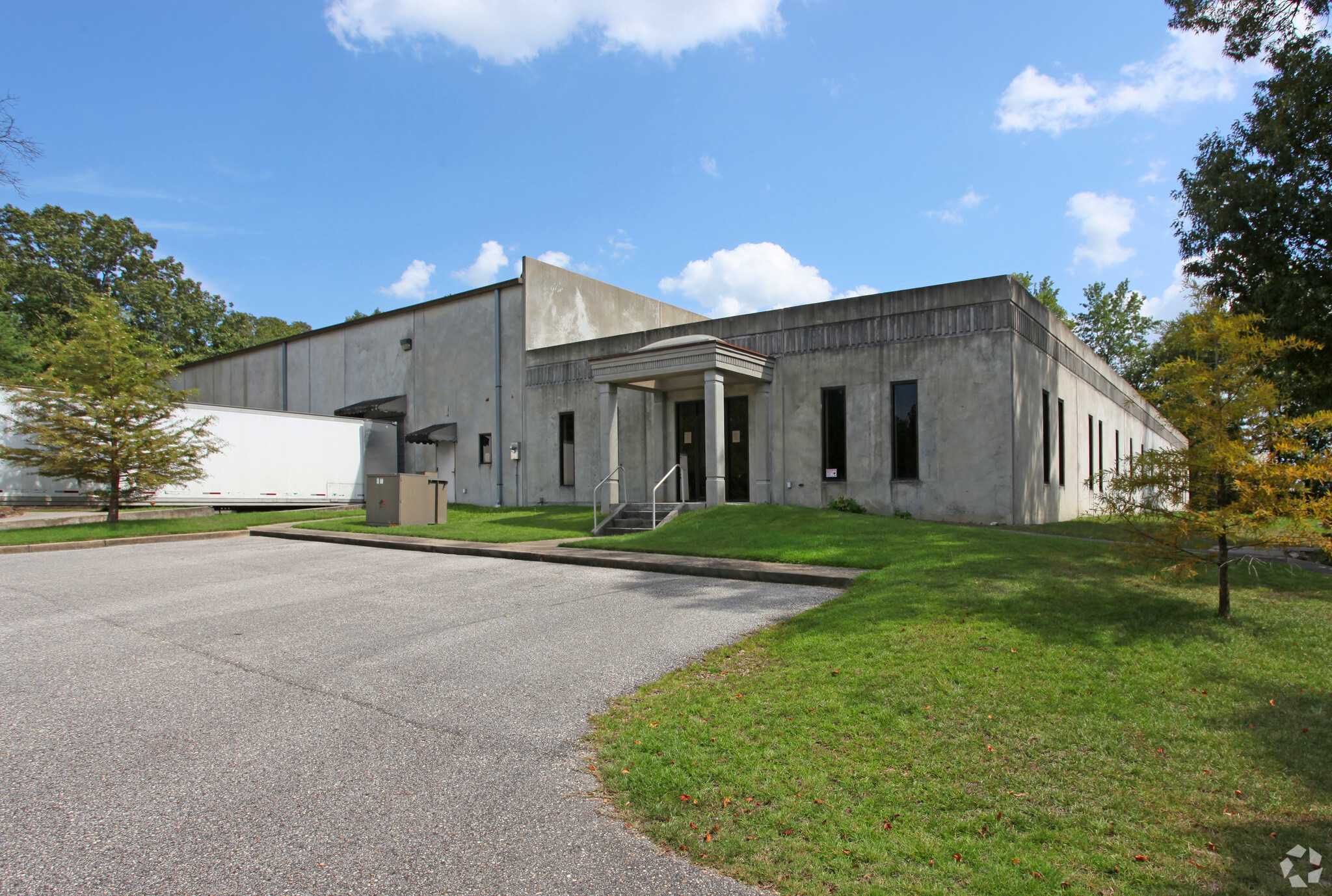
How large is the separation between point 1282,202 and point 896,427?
27.0ft

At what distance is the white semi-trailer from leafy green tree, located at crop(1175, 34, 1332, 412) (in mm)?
26430

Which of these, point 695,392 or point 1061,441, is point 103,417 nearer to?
point 695,392

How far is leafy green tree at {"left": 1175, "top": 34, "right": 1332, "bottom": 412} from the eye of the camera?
13.8 metres

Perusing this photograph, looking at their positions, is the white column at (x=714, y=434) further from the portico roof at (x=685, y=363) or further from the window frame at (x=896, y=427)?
the window frame at (x=896, y=427)

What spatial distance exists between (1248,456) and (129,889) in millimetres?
8424

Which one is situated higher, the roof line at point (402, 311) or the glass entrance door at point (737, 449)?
the roof line at point (402, 311)

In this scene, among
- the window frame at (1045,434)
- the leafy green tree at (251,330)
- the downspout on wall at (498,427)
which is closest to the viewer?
the window frame at (1045,434)

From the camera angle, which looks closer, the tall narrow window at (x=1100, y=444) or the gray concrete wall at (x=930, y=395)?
the gray concrete wall at (x=930, y=395)

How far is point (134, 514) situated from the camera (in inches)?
871

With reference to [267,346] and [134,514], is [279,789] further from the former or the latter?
[267,346]

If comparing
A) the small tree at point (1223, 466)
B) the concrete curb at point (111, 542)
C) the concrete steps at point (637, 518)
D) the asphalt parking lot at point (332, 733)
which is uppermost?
the small tree at point (1223, 466)

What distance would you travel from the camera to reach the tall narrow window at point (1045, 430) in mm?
18484

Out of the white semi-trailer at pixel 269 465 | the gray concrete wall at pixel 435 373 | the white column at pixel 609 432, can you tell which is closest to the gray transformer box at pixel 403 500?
the white column at pixel 609 432

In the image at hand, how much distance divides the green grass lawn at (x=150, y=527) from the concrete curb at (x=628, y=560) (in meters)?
4.04
